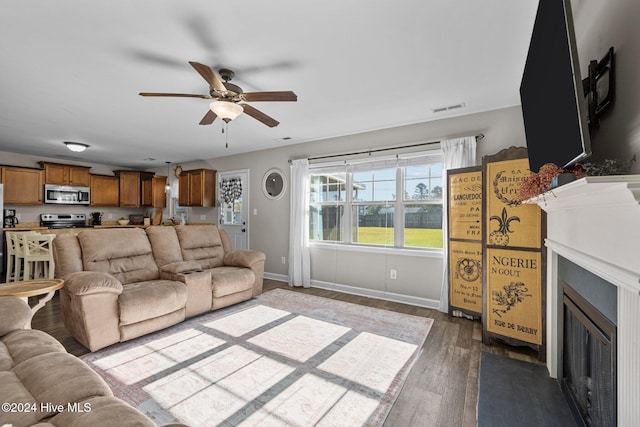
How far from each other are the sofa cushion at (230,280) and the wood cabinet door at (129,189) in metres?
5.12

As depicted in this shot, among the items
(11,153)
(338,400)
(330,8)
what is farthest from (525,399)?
(11,153)

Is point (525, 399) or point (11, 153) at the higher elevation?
point (11, 153)

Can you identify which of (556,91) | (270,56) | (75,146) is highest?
(270,56)

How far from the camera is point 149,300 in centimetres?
255

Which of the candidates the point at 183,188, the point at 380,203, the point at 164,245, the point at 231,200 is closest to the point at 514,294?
the point at 380,203

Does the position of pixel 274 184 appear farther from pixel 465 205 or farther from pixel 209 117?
pixel 465 205

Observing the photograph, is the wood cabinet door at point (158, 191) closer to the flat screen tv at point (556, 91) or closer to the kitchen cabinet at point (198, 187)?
the kitchen cabinet at point (198, 187)

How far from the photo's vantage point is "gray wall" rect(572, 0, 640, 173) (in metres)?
1.10

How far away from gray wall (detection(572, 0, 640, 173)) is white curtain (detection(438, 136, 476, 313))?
1724mm

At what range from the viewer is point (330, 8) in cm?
169

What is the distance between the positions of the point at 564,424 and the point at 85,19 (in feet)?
12.0

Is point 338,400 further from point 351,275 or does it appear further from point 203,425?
point 351,275

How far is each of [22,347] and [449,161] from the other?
3.86 meters

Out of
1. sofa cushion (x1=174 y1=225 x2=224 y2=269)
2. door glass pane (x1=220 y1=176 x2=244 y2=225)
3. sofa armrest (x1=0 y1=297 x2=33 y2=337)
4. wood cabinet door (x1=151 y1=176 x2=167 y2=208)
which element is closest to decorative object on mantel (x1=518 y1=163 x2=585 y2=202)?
sofa armrest (x1=0 y1=297 x2=33 y2=337)
